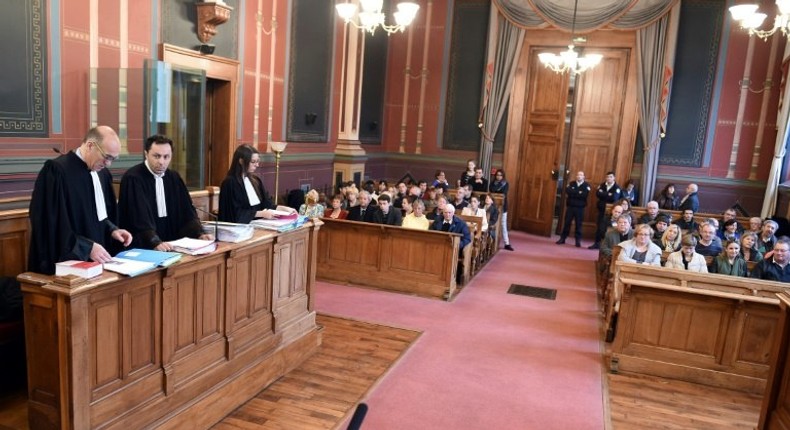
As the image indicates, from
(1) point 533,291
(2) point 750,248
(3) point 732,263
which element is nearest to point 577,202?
(1) point 533,291

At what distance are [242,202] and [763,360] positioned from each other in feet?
14.4

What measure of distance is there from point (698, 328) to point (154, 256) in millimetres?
4245

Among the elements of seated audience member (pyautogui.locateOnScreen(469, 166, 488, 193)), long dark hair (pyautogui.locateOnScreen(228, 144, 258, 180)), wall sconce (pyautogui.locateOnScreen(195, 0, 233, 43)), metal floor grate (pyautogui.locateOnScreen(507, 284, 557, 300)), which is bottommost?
metal floor grate (pyautogui.locateOnScreen(507, 284, 557, 300))

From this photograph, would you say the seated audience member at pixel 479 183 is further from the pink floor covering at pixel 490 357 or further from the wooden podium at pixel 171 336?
the wooden podium at pixel 171 336

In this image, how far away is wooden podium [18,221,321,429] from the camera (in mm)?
2746

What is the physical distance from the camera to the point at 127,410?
304 cm

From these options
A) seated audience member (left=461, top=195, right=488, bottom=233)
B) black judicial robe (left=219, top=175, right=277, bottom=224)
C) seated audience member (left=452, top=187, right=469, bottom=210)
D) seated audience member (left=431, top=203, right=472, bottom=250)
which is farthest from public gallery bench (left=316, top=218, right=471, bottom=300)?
black judicial robe (left=219, top=175, right=277, bottom=224)

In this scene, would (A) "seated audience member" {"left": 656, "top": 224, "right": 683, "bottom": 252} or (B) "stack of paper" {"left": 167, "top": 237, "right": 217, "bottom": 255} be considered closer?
(B) "stack of paper" {"left": 167, "top": 237, "right": 217, "bottom": 255}

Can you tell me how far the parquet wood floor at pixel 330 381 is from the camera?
12.6ft

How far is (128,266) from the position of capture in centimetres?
295

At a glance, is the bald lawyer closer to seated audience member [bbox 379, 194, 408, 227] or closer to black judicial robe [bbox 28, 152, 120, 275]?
black judicial robe [bbox 28, 152, 120, 275]

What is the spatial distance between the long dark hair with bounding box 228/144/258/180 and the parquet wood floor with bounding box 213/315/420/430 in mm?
1602

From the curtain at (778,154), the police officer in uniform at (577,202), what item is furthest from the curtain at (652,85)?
the curtain at (778,154)

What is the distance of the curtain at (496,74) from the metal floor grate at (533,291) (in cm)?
460
